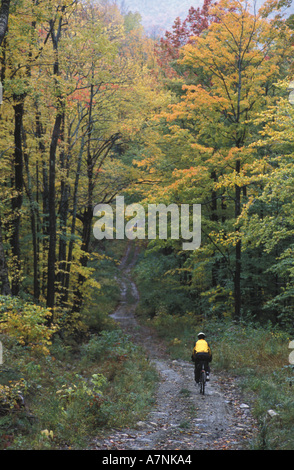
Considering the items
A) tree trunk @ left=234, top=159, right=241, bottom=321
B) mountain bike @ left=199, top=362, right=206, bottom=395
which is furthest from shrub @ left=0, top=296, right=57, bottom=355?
tree trunk @ left=234, top=159, right=241, bottom=321

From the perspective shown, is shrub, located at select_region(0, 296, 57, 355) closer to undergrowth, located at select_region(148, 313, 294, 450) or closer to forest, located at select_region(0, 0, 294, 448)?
forest, located at select_region(0, 0, 294, 448)

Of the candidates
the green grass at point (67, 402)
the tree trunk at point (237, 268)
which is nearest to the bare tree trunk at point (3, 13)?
the green grass at point (67, 402)

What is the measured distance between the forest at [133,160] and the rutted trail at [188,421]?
0.94 metres

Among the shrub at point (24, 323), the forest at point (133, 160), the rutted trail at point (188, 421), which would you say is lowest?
the rutted trail at point (188, 421)

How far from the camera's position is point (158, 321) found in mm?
22625

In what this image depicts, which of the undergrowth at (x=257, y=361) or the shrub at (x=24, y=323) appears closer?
the undergrowth at (x=257, y=361)

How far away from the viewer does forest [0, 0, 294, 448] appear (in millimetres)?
10789

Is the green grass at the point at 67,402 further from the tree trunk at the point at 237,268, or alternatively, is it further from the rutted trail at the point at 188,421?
the tree trunk at the point at 237,268

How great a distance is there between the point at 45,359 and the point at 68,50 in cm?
1033

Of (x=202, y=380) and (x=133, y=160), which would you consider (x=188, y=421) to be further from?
(x=133, y=160)

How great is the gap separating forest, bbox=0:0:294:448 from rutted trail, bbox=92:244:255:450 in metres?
0.94

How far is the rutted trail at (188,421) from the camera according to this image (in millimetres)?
6750

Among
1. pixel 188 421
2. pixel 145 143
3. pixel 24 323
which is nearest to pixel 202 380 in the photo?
pixel 188 421

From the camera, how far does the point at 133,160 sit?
17609 mm
